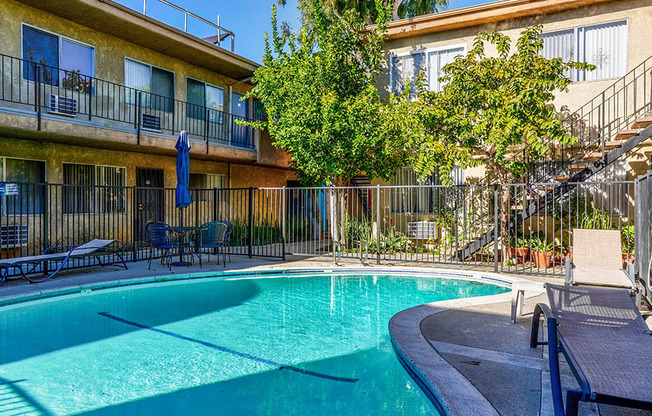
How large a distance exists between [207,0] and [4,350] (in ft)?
83.5

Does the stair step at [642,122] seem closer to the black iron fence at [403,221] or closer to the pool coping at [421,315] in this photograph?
the black iron fence at [403,221]

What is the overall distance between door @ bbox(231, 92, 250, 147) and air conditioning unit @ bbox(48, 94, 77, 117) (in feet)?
18.1

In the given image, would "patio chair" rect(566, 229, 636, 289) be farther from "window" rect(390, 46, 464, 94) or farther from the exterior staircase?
"window" rect(390, 46, 464, 94)

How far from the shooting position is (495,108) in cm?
951

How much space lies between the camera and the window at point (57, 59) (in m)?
10.3

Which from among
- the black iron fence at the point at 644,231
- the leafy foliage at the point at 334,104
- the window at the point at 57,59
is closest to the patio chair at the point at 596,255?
the black iron fence at the point at 644,231

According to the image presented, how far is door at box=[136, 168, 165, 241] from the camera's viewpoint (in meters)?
13.3

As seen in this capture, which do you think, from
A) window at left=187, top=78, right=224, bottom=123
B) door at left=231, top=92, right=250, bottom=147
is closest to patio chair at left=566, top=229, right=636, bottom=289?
window at left=187, top=78, right=224, bottom=123

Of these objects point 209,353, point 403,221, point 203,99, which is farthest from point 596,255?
point 203,99

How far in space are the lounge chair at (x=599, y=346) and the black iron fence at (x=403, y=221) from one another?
516cm

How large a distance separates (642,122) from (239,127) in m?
12.3

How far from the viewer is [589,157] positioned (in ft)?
31.9

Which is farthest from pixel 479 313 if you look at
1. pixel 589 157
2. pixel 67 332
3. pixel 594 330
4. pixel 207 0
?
pixel 207 0

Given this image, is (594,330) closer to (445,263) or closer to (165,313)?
(165,313)
